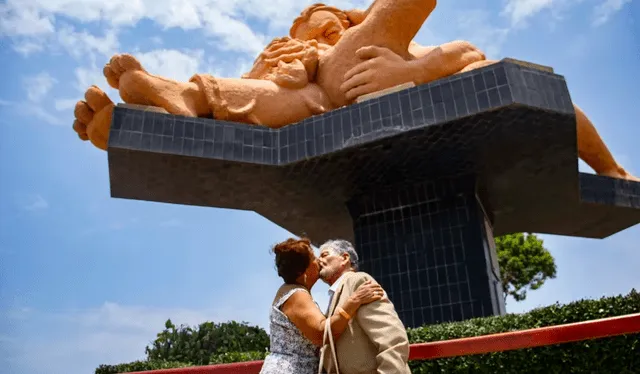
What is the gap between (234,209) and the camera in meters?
9.64

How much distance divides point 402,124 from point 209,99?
279 centimetres

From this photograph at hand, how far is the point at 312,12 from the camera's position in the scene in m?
10.2

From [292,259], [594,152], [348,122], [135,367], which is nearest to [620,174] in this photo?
[594,152]

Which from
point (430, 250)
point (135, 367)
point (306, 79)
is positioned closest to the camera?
point (135, 367)

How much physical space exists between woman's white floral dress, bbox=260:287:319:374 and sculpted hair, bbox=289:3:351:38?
799cm

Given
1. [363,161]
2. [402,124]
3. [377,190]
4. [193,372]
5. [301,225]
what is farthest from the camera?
[301,225]

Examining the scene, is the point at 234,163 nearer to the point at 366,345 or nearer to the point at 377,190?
the point at 377,190

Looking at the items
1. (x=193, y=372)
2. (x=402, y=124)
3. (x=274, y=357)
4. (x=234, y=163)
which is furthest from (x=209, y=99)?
(x=274, y=357)

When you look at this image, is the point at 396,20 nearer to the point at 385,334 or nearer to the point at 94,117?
the point at 94,117

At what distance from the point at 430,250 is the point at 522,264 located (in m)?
15.6

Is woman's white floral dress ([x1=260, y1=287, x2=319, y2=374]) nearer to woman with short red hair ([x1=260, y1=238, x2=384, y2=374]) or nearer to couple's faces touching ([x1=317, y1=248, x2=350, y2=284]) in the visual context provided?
woman with short red hair ([x1=260, y1=238, x2=384, y2=374])

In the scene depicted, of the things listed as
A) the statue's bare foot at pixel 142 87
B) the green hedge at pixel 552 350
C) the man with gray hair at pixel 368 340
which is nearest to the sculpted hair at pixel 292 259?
the man with gray hair at pixel 368 340

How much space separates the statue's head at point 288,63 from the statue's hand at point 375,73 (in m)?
0.72

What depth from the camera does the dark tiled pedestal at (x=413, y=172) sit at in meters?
7.45
